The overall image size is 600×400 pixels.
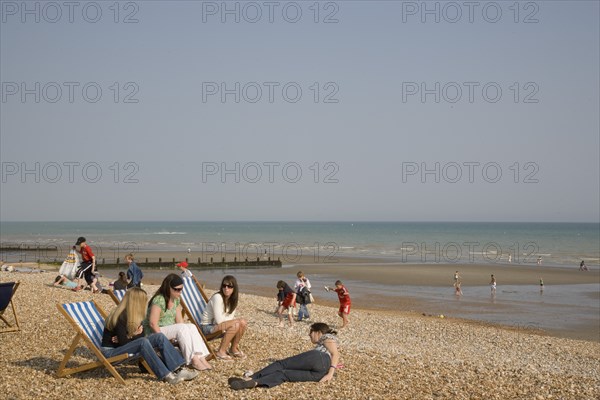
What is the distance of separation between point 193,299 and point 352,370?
2.83m

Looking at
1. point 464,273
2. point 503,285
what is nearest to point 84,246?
point 503,285

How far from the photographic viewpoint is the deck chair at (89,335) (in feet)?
23.7

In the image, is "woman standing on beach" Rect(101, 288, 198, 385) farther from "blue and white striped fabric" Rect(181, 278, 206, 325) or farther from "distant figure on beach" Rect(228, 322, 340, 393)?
"blue and white striped fabric" Rect(181, 278, 206, 325)

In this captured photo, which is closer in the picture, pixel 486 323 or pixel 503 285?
pixel 486 323

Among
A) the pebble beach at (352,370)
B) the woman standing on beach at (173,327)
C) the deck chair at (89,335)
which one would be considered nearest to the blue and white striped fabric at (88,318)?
the deck chair at (89,335)

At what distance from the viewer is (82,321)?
770 cm

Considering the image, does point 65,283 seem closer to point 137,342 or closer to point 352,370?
point 137,342

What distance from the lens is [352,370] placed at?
844 centimetres

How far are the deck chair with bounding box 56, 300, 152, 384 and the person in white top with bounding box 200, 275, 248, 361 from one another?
1572 mm

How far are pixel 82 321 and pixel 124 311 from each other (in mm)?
634

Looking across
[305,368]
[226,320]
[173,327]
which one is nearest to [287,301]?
Result: [226,320]

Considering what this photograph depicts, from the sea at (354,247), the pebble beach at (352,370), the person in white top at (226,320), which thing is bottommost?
the sea at (354,247)

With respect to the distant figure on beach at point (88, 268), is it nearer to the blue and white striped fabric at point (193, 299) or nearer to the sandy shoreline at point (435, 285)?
the sandy shoreline at point (435, 285)

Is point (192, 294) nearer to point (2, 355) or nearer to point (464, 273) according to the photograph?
point (2, 355)
